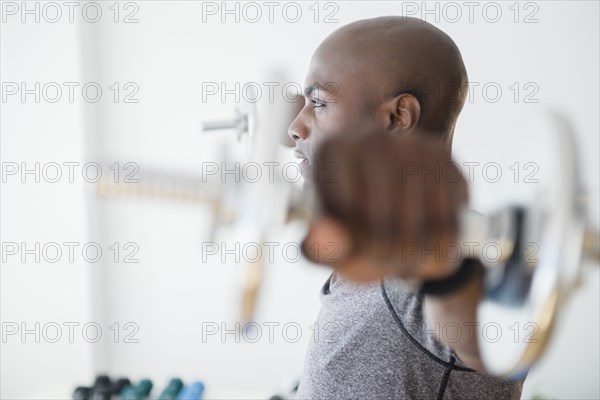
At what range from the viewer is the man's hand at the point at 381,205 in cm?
23

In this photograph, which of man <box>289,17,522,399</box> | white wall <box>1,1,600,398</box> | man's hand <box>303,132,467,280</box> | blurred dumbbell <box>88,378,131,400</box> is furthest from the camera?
white wall <box>1,1,600,398</box>

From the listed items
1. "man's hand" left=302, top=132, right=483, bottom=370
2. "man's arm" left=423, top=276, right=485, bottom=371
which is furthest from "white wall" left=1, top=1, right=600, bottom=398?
"man's hand" left=302, top=132, right=483, bottom=370

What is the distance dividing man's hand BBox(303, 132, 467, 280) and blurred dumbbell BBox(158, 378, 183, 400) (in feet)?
4.29

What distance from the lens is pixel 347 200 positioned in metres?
0.23

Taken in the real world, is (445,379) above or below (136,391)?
above

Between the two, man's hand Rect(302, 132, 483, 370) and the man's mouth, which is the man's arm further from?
the man's mouth

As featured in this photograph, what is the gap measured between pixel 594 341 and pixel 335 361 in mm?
1572

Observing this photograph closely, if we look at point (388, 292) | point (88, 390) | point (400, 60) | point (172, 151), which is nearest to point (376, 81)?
point (400, 60)

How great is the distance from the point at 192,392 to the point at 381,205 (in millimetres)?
1319

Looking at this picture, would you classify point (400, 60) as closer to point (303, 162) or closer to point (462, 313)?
point (303, 162)

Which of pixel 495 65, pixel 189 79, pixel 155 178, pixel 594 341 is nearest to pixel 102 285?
pixel 189 79

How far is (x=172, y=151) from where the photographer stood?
Result: 1944 millimetres

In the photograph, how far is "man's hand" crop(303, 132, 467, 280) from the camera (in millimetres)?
230

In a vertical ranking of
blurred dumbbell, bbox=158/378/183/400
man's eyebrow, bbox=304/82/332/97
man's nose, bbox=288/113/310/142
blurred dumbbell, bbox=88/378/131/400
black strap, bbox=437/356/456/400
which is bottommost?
blurred dumbbell, bbox=158/378/183/400
